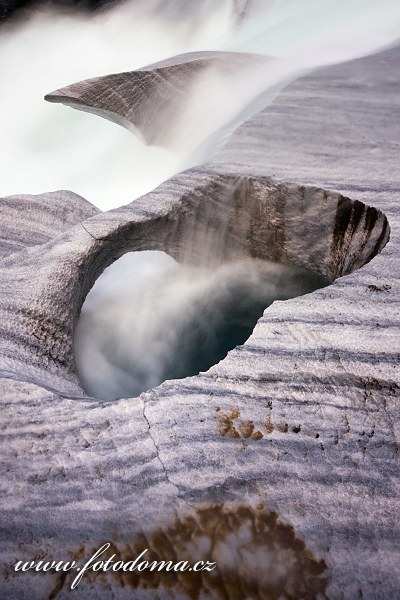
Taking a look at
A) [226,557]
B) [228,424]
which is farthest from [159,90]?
[226,557]

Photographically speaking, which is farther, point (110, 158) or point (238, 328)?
point (110, 158)

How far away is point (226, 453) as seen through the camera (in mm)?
1419

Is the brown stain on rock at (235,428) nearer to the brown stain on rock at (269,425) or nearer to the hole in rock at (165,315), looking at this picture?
the brown stain on rock at (269,425)

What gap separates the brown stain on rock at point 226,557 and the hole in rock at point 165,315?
125 cm

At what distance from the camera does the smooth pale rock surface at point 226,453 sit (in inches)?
47.8

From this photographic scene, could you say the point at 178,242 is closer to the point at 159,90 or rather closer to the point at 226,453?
the point at 226,453

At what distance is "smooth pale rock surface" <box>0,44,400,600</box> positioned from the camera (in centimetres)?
121

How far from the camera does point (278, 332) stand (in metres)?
1.81

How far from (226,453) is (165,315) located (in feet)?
5.71

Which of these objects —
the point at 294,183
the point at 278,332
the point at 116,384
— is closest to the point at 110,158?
the point at 294,183

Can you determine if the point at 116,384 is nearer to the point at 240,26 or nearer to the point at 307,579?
the point at 307,579

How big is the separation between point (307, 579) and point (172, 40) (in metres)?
10.3

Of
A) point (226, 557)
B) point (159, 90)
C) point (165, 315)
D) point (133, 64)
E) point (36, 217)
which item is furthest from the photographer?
point (133, 64)

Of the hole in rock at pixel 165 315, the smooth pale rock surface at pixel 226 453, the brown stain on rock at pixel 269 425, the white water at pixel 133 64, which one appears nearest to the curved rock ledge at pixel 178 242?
the smooth pale rock surface at pixel 226 453
